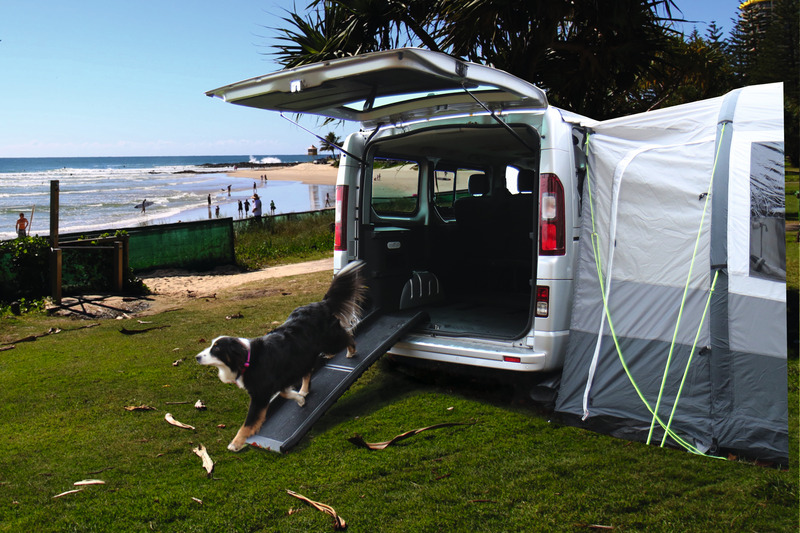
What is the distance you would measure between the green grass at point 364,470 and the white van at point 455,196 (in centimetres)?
59

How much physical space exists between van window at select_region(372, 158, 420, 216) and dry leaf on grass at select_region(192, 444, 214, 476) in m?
2.84

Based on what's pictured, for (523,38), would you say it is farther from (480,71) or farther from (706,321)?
(706,321)

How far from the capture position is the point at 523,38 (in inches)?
365

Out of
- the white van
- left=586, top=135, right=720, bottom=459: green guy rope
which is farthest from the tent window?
the white van

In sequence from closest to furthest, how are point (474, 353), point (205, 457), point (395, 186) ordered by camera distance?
point (205, 457)
point (474, 353)
point (395, 186)

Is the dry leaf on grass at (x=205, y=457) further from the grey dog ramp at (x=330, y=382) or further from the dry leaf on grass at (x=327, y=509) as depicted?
the dry leaf on grass at (x=327, y=509)

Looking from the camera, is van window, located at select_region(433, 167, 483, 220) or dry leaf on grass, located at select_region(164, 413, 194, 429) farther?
van window, located at select_region(433, 167, 483, 220)

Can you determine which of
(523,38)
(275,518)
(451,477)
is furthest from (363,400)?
(523,38)

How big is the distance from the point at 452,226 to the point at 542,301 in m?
2.43

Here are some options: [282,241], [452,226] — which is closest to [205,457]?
[452,226]

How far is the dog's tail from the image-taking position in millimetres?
5175

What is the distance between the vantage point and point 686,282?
13.9ft

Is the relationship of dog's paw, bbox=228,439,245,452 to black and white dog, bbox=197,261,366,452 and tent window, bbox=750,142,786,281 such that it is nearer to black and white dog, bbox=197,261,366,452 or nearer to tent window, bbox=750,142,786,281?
black and white dog, bbox=197,261,366,452

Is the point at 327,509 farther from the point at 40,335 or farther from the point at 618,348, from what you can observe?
the point at 40,335
